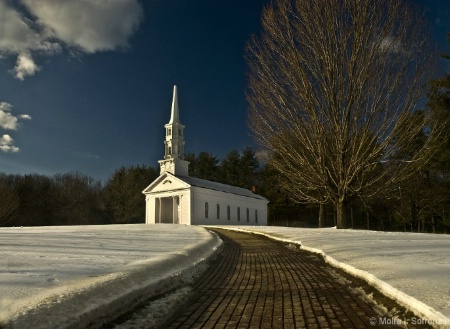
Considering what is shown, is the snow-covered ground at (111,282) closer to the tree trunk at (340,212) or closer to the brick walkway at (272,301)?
the brick walkway at (272,301)

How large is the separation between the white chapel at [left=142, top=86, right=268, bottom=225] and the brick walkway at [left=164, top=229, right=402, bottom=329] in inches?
1422

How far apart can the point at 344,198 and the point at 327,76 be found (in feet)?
23.0

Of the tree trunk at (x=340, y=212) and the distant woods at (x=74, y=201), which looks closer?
the tree trunk at (x=340, y=212)

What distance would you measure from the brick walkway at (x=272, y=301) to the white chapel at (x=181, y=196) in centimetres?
3613

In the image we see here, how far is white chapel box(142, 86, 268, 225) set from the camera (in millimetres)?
45500

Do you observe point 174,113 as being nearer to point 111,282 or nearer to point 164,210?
point 164,210

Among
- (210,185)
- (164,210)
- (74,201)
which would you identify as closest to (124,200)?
(74,201)

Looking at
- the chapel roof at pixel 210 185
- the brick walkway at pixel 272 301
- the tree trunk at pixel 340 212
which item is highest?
the chapel roof at pixel 210 185

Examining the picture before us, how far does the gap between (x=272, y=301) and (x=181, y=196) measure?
40452 millimetres

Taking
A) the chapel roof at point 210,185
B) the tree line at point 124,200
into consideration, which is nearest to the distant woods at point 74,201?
the tree line at point 124,200

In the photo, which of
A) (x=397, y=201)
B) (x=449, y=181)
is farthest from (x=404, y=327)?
(x=397, y=201)

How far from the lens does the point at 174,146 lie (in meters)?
49.6

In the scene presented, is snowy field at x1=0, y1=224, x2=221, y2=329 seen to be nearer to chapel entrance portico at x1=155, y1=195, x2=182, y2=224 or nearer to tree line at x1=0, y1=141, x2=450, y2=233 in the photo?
chapel entrance portico at x1=155, y1=195, x2=182, y2=224

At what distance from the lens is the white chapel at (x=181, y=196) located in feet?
149
